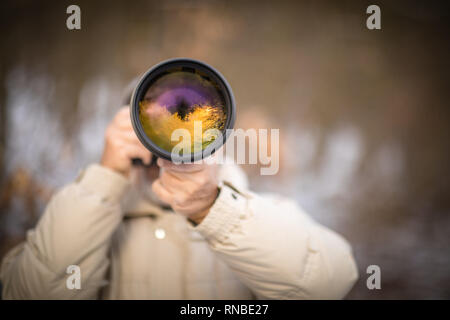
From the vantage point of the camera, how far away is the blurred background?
1254 millimetres

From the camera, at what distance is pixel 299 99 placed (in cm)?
148

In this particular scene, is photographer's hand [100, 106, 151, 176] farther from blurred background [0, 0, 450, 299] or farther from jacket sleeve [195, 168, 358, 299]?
blurred background [0, 0, 450, 299]

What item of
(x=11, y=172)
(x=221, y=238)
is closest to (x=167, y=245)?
(x=221, y=238)

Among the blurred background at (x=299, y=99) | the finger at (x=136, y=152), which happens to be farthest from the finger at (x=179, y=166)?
the blurred background at (x=299, y=99)

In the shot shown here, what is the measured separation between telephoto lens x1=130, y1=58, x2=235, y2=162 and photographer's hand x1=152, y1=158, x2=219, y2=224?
36mm

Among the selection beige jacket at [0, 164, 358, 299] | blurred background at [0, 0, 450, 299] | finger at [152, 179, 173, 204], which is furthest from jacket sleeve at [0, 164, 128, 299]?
blurred background at [0, 0, 450, 299]

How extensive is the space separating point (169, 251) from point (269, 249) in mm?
233

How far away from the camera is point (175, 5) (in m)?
1.31

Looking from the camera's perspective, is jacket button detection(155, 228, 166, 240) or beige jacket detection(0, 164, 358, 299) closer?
beige jacket detection(0, 164, 358, 299)

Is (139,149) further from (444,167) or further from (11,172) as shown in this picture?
(444,167)

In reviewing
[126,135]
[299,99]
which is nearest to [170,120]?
[126,135]

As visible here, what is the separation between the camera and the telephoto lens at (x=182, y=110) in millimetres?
311

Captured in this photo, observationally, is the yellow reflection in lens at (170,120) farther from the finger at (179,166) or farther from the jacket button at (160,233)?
the jacket button at (160,233)
